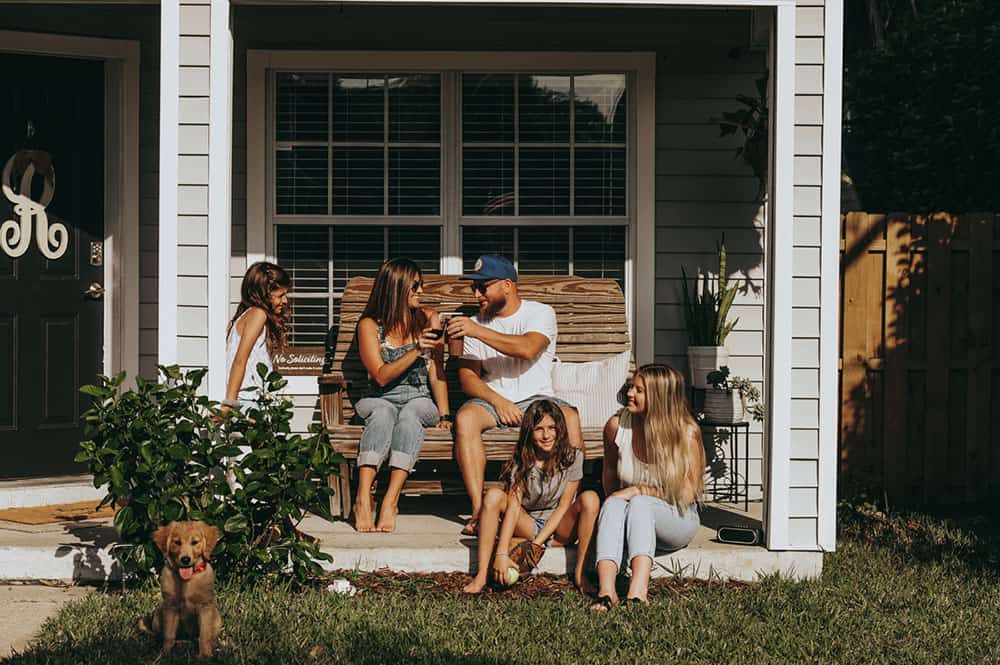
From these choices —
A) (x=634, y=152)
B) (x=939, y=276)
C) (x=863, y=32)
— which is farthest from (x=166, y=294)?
(x=863, y=32)

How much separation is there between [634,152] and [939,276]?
75.4 inches

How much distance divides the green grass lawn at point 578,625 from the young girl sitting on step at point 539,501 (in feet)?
0.66

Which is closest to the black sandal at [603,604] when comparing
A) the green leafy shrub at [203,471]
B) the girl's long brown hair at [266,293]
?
Result: the green leafy shrub at [203,471]

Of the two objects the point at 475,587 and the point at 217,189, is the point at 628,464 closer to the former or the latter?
the point at 475,587

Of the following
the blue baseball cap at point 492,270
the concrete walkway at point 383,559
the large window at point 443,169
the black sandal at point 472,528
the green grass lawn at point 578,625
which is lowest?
the green grass lawn at point 578,625

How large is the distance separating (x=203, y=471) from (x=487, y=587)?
1.26 m

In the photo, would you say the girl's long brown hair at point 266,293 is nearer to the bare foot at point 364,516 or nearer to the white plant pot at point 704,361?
the bare foot at point 364,516

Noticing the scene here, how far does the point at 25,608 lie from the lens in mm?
5191

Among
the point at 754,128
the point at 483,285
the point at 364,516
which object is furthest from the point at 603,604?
the point at 754,128

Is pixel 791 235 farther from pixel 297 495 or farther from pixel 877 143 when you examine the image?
pixel 877 143

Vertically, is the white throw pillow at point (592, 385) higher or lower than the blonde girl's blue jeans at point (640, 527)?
higher

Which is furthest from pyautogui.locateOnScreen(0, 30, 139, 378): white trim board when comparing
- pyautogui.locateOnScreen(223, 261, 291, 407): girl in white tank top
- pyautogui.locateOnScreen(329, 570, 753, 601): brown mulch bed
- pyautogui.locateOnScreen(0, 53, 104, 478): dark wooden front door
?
pyautogui.locateOnScreen(329, 570, 753, 601): brown mulch bed

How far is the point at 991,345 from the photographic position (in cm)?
762

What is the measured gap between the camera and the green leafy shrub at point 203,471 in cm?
511
